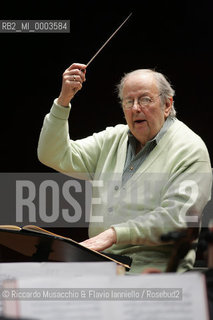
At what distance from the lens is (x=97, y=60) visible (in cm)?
263

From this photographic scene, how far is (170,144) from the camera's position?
1.82 metres

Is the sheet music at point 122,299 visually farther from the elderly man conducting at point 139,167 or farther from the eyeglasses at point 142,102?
the eyeglasses at point 142,102

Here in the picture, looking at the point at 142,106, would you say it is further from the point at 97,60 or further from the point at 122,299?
the point at 122,299

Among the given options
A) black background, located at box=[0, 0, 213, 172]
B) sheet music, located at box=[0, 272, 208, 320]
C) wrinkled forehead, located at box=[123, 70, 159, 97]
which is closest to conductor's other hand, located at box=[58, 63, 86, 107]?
wrinkled forehead, located at box=[123, 70, 159, 97]

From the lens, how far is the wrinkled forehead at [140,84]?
188cm

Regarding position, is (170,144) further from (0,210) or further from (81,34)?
(0,210)

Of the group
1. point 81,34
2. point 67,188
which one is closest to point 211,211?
point 67,188

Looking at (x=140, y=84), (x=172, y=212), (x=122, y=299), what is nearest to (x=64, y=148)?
(x=140, y=84)

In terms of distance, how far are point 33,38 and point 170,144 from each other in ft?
3.96

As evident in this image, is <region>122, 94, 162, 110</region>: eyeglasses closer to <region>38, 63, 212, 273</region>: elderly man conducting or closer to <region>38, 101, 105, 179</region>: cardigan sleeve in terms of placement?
<region>38, 63, 212, 273</region>: elderly man conducting

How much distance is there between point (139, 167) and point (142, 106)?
242 millimetres

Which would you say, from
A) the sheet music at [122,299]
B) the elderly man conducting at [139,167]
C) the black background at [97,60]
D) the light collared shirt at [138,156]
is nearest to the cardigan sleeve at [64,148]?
the elderly man conducting at [139,167]

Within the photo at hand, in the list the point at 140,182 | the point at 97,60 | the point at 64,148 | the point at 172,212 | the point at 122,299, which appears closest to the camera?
the point at 122,299

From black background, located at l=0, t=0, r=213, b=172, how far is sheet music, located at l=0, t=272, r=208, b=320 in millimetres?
1719
